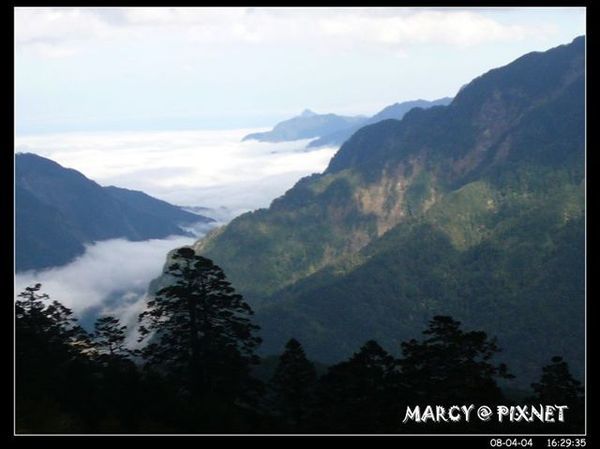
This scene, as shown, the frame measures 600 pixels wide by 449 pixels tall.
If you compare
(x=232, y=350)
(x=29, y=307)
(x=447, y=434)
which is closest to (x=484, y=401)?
(x=447, y=434)

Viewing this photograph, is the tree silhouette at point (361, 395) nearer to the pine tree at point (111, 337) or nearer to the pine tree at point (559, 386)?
the pine tree at point (559, 386)

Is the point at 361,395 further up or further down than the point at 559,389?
further up

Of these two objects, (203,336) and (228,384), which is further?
(203,336)

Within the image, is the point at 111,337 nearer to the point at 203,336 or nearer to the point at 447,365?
the point at 203,336

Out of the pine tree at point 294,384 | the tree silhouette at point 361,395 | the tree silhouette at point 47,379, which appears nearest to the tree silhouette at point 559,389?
the tree silhouette at point 361,395

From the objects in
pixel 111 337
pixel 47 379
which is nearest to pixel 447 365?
pixel 47 379
